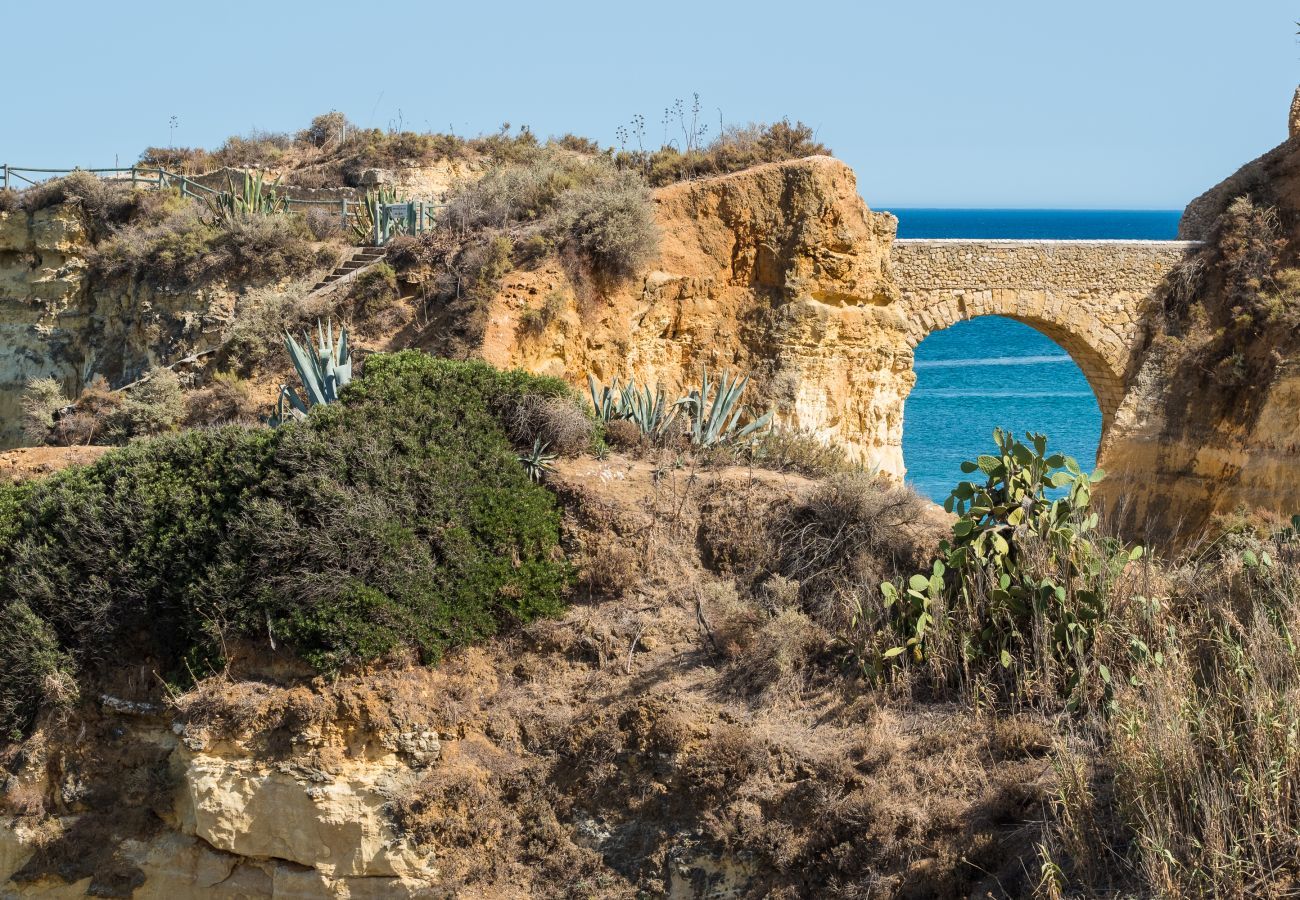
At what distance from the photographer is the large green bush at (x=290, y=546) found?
35.9ft

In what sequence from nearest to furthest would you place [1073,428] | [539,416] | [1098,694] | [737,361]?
[1098,694], [539,416], [737,361], [1073,428]

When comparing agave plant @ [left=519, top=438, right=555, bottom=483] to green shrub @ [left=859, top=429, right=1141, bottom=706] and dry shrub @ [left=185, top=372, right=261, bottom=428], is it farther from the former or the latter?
dry shrub @ [left=185, top=372, right=261, bottom=428]

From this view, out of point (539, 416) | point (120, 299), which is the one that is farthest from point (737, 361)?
point (120, 299)

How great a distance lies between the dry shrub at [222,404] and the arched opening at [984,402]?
2218 cm

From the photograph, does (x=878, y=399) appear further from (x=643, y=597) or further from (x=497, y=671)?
(x=497, y=671)

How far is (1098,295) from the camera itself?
20.0 metres

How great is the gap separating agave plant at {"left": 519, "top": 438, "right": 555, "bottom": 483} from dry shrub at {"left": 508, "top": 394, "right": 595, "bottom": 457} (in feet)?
0.31

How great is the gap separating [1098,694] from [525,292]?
890 centimetres

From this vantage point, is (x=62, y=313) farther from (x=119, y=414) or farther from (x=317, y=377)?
(x=317, y=377)

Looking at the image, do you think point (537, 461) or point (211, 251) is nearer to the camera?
point (537, 461)

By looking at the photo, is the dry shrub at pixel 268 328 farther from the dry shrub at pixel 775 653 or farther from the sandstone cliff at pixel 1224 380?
the sandstone cliff at pixel 1224 380

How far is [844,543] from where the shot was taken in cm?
1158

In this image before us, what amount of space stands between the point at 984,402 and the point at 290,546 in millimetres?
44408

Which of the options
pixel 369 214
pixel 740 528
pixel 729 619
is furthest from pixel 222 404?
pixel 729 619
